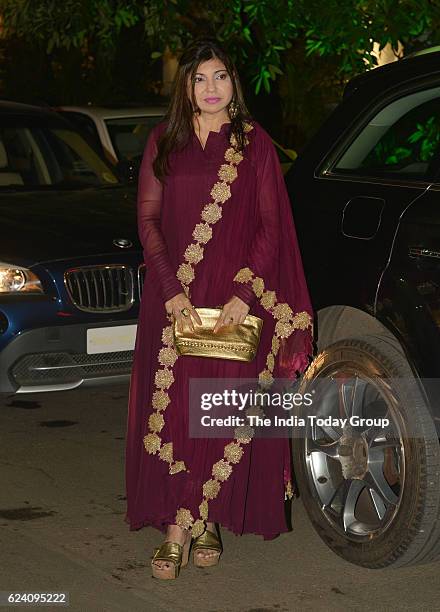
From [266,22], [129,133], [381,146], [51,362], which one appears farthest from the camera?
[129,133]

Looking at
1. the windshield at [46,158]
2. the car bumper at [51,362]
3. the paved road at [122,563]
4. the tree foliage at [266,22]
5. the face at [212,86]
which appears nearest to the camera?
the paved road at [122,563]

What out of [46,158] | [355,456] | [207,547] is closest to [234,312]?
[355,456]

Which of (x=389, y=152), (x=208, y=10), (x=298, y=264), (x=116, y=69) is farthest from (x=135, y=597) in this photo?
(x=116, y=69)

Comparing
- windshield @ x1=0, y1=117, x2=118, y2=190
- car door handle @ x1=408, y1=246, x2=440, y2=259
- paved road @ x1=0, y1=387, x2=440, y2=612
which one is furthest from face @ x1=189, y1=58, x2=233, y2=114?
windshield @ x1=0, y1=117, x2=118, y2=190

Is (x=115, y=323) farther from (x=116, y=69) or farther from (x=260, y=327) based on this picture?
(x=116, y=69)

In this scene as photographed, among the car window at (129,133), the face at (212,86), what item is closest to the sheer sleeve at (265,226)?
the face at (212,86)

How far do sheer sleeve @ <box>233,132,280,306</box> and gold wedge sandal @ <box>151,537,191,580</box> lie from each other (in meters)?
0.89

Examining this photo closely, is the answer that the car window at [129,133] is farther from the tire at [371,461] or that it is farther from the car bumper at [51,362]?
the tire at [371,461]

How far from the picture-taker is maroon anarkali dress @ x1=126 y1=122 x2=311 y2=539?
495 centimetres

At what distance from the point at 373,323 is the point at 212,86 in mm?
1024

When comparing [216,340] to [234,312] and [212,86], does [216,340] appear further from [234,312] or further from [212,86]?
[212,86]

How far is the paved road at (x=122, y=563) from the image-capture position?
15.9 ft

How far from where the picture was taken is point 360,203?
5.16 metres

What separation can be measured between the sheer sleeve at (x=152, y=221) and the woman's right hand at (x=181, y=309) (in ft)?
0.10
